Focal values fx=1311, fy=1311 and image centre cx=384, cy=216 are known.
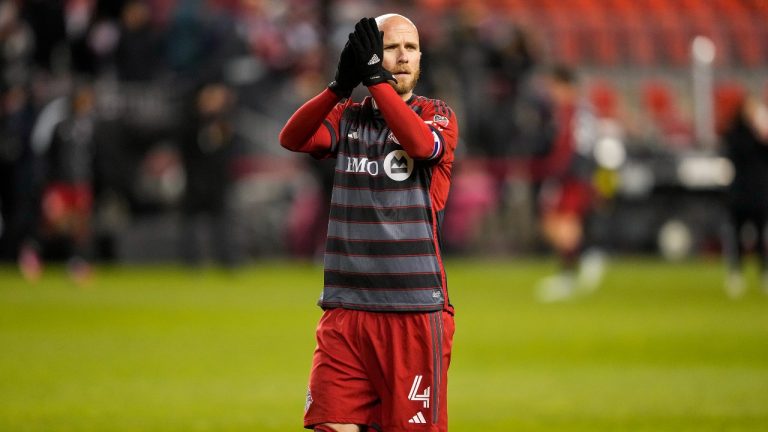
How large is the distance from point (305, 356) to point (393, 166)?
7.28 metres

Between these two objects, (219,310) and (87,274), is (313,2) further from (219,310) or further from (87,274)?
(219,310)

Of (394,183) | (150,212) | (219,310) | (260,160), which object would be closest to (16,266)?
(150,212)

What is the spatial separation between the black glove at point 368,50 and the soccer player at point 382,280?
195 mm

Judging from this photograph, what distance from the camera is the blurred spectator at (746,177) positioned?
18203mm

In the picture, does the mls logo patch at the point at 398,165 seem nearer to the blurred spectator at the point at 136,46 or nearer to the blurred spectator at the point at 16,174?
the blurred spectator at the point at 16,174

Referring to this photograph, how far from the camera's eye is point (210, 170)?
21047 mm

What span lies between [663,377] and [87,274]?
437 inches

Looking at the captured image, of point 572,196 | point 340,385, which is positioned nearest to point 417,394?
point 340,385

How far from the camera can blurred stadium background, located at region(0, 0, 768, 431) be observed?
45.2 ft

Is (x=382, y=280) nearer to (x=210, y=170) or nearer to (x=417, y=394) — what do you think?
(x=417, y=394)

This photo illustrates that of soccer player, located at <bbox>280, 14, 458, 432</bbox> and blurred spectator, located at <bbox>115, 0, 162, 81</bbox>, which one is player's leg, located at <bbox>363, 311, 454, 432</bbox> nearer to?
soccer player, located at <bbox>280, 14, 458, 432</bbox>

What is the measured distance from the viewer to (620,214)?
2417 centimetres

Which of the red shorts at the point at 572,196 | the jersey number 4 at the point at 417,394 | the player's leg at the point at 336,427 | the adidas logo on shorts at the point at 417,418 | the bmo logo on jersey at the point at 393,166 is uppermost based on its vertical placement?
the red shorts at the point at 572,196

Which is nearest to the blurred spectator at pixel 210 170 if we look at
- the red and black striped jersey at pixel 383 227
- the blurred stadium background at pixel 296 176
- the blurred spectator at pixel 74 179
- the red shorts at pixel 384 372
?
the blurred stadium background at pixel 296 176
